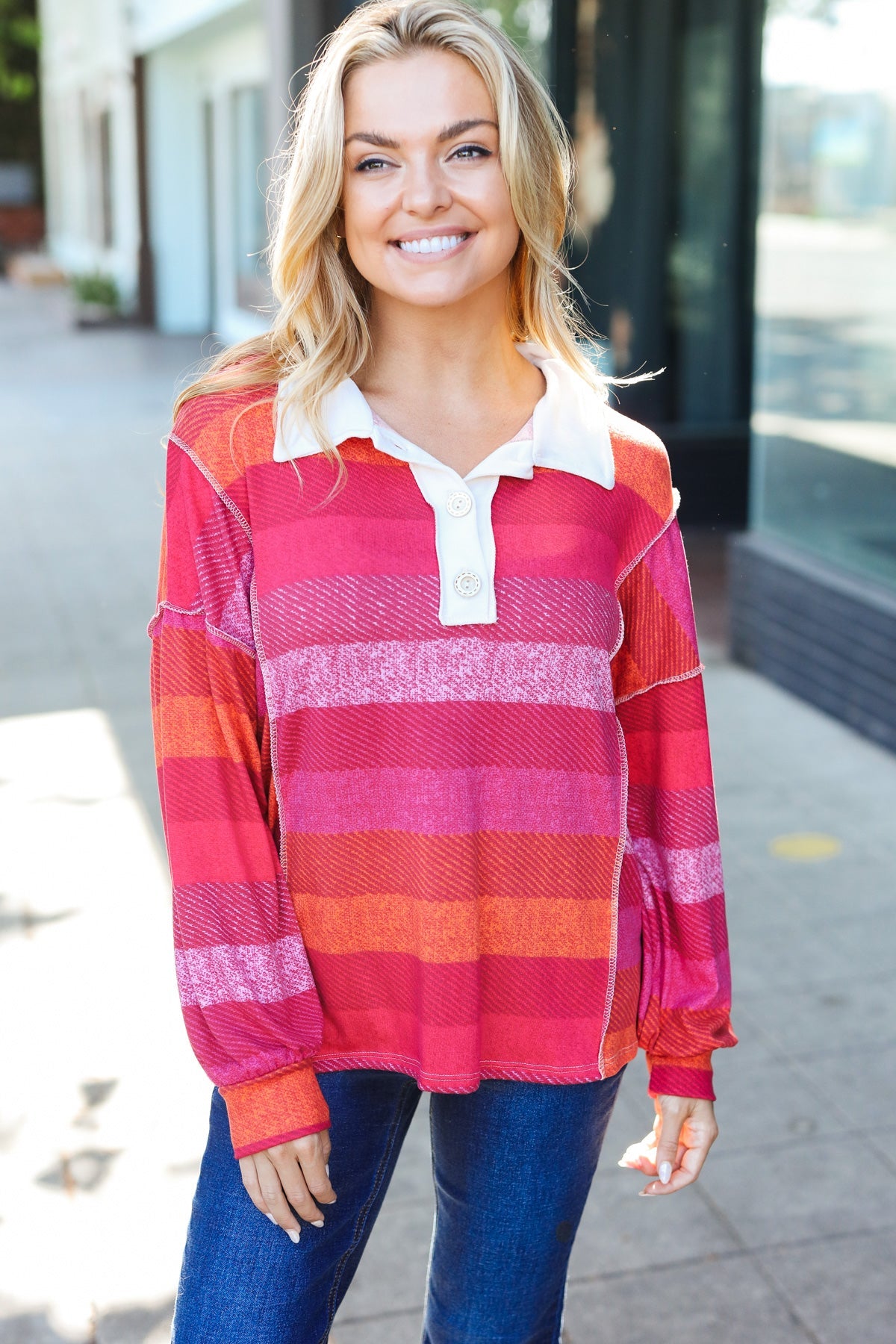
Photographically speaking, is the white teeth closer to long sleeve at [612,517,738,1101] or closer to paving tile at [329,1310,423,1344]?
long sleeve at [612,517,738,1101]

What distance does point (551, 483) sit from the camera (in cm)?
172

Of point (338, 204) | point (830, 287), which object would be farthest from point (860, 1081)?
point (830, 287)

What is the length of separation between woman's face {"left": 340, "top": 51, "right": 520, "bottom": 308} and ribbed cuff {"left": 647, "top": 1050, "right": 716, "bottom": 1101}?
0.94m

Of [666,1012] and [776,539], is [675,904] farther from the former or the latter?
[776,539]

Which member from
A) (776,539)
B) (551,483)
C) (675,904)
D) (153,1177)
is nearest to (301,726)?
(551,483)

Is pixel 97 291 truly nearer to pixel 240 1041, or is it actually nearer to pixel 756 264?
pixel 756 264

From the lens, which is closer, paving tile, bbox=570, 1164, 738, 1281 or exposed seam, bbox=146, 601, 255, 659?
exposed seam, bbox=146, 601, 255, 659

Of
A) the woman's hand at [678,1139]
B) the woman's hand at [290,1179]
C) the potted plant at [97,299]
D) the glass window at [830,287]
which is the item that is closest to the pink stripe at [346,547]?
the woman's hand at [290,1179]

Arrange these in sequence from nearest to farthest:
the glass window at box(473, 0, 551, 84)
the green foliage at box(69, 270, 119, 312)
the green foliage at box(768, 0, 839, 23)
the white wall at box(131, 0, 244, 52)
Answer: the green foliage at box(768, 0, 839, 23), the glass window at box(473, 0, 551, 84), the white wall at box(131, 0, 244, 52), the green foliage at box(69, 270, 119, 312)

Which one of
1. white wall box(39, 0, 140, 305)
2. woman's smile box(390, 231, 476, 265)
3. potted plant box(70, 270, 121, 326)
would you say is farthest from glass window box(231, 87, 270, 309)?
woman's smile box(390, 231, 476, 265)

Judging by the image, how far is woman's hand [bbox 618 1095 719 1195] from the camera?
6.03ft

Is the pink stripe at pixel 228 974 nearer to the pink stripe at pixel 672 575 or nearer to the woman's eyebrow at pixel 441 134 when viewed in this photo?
the pink stripe at pixel 672 575

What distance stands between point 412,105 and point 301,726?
699 millimetres

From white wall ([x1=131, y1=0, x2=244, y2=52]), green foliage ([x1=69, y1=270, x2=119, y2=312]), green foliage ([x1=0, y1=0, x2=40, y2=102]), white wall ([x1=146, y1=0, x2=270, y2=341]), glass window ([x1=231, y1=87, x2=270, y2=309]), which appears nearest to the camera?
white wall ([x1=131, y1=0, x2=244, y2=52])
